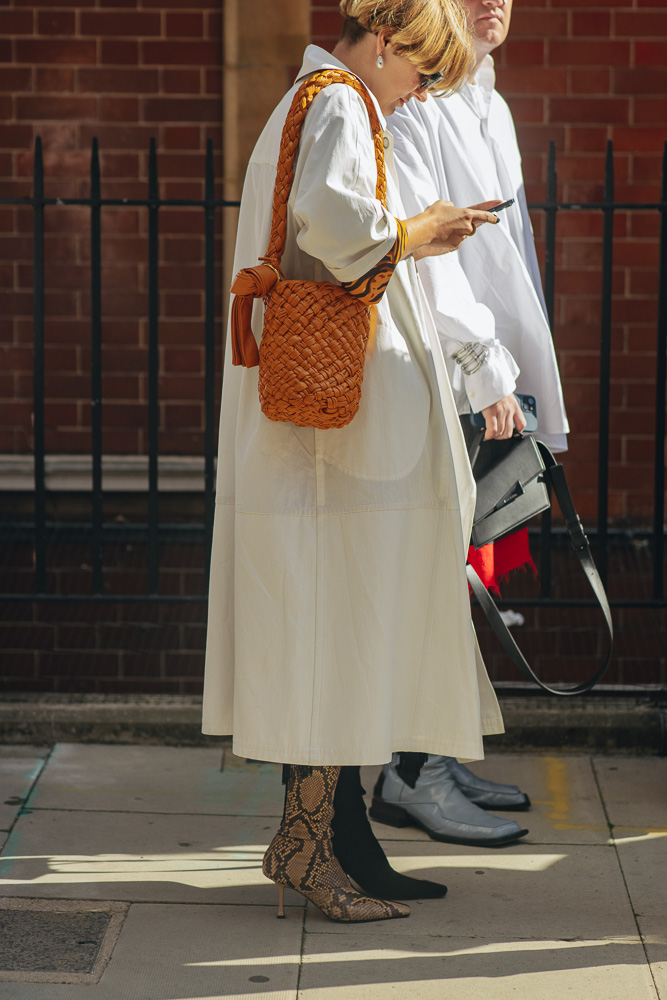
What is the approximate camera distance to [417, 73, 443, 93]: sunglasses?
8.09ft

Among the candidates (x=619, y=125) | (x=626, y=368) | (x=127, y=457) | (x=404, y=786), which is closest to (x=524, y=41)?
(x=619, y=125)

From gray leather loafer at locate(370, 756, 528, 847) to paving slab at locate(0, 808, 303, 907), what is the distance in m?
0.32

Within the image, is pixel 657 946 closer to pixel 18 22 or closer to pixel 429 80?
pixel 429 80

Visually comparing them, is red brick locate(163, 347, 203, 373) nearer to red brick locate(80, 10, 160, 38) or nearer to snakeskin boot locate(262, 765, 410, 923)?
red brick locate(80, 10, 160, 38)

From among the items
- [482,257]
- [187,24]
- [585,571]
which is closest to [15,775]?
[585,571]

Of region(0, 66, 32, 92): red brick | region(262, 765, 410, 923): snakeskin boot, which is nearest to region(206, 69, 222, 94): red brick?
region(0, 66, 32, 92): red brick

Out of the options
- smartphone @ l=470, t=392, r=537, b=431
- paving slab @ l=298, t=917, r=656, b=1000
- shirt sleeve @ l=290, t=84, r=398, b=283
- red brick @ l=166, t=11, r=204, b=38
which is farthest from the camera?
red brick @ l=166, t=11, r=204, b=38

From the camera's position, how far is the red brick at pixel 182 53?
5.95 metres

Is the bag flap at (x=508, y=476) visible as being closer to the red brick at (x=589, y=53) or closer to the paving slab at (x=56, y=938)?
the paving slab at (x=56, y=938)

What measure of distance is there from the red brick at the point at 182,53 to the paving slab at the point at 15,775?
3.67 meters

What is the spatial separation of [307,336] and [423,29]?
671mm

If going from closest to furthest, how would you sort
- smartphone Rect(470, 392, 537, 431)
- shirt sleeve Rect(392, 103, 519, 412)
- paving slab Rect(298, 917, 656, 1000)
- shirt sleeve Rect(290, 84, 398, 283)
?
shirt sleeve Rect(290, 84, 398, 283), paving slab Rect(298, 917, 656, 1000), shirt sleeve Rect(392, 103, 519, 412), smartphone Rect(470, 392, 537, 431)

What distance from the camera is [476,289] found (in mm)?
2986

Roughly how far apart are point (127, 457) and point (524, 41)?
2845 mm
